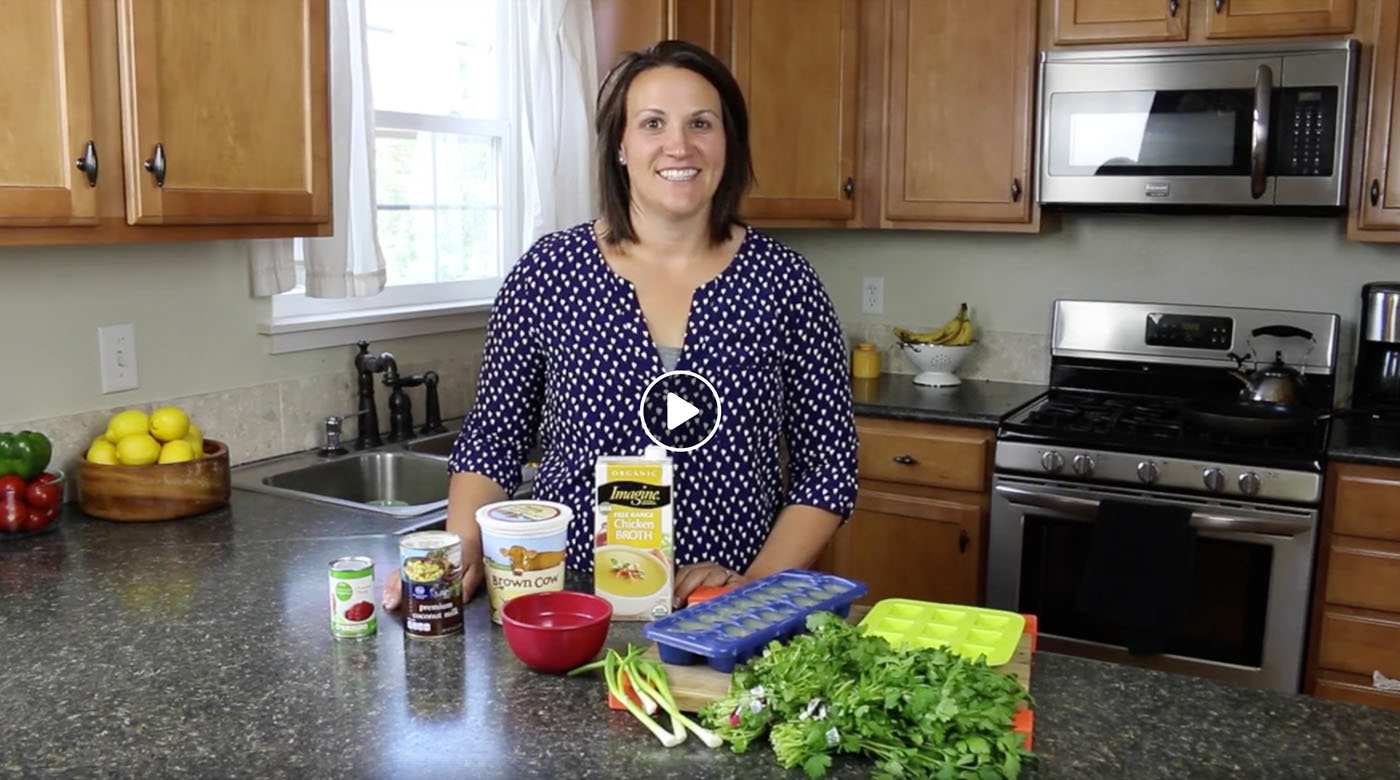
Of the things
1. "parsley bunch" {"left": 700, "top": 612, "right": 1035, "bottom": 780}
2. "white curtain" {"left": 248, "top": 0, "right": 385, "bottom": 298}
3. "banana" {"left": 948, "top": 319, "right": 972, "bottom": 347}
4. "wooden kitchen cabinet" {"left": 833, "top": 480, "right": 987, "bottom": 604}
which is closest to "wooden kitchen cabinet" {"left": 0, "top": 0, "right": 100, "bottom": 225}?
"white curtain" {"left": 248, "top": 0, "right": 385, "bottom": 298}

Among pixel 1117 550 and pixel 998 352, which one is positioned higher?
pixel 998 352

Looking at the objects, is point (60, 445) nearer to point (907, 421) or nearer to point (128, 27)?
point (128, 27)

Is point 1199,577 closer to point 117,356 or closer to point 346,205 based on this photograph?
point 346,205

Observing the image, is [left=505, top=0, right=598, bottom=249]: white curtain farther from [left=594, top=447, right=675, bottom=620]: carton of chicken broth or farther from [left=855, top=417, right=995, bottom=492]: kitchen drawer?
[left=594, top=447, right=675, bottom=620]: carton of chicken broth

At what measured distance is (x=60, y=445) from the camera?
2199mm

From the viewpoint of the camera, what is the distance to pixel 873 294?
389 centimetres

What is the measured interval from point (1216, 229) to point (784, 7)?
1.33 m

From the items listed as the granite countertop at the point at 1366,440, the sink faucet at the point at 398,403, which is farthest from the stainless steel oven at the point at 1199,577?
the sink faucet at the point at 398,403

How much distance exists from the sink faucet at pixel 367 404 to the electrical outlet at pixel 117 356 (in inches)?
20.4

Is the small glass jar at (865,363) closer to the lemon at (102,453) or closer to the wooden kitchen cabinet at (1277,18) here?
the wooden kitchen cabinet at (1277,18)

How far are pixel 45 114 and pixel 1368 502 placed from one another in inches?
103

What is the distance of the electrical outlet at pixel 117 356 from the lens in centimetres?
227

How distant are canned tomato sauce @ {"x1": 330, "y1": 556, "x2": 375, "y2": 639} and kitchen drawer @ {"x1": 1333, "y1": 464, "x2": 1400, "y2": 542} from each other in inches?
85.3

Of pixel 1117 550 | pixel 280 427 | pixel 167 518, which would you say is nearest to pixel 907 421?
pixel 1117 550
